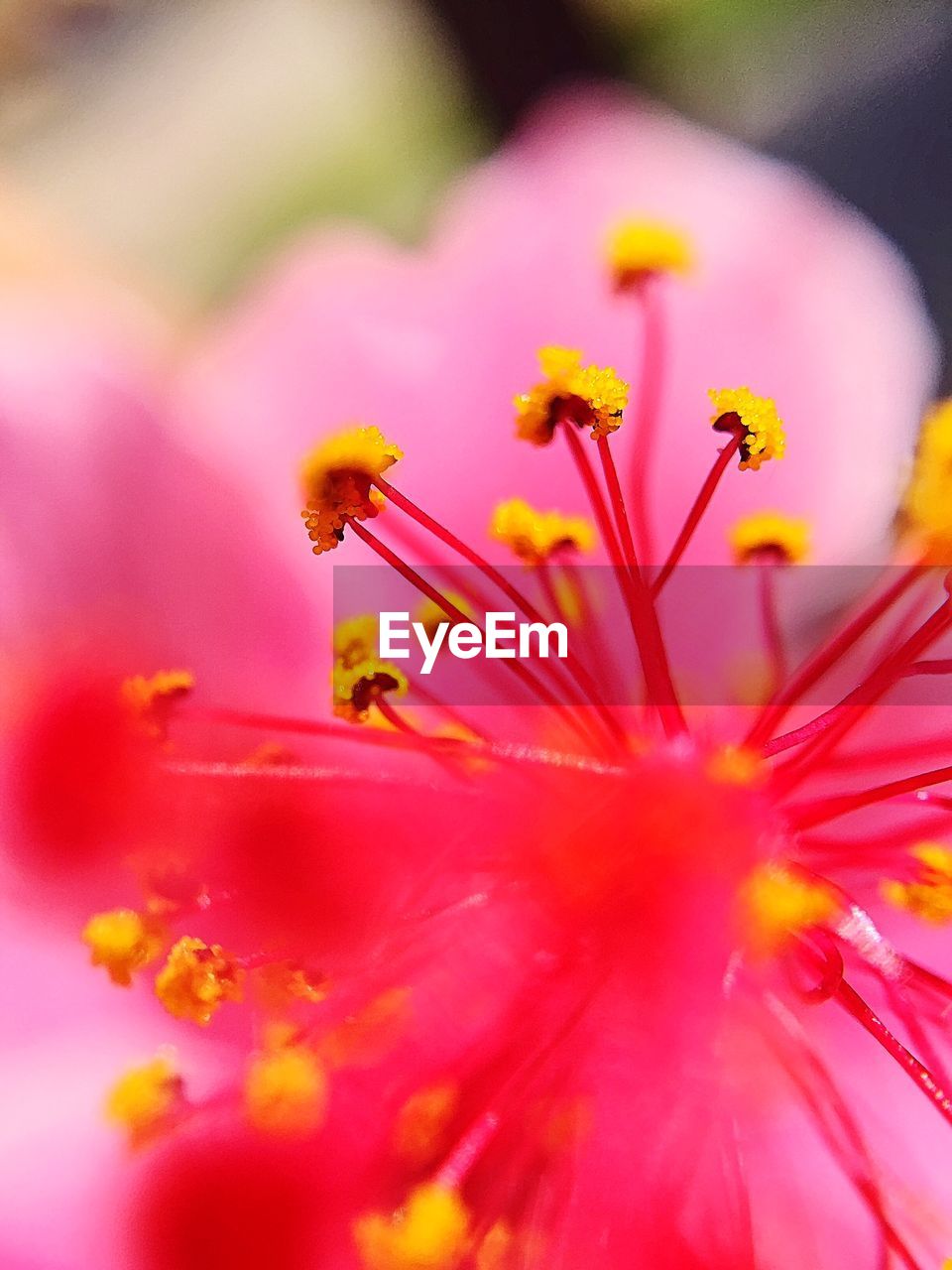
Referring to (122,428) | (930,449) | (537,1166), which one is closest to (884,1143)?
(537,1166)

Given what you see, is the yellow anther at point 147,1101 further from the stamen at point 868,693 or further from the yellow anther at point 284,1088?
the stamen at point 868,693

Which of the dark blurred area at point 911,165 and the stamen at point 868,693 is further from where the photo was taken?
the dark blurred area at point 911,165

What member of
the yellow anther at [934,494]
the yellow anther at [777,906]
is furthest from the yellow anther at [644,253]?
the yellow anther at [777,906]

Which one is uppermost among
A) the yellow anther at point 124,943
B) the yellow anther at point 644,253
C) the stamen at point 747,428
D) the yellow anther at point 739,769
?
the yellow anther at point 644,253

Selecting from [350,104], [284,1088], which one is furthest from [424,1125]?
[350,104]

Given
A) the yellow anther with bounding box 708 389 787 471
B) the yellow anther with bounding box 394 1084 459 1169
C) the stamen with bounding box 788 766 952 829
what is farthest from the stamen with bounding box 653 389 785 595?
the yellow anther with bounding box 394 1084 459 1169

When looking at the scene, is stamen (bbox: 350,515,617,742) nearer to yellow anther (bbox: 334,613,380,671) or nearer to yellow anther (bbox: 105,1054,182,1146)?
yellow anther (bbox: 334,613,380,671)

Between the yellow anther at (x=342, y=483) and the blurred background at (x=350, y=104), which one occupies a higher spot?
the blurred background at (x=350, y=104)

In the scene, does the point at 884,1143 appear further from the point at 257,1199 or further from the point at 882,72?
the point at 882,72
